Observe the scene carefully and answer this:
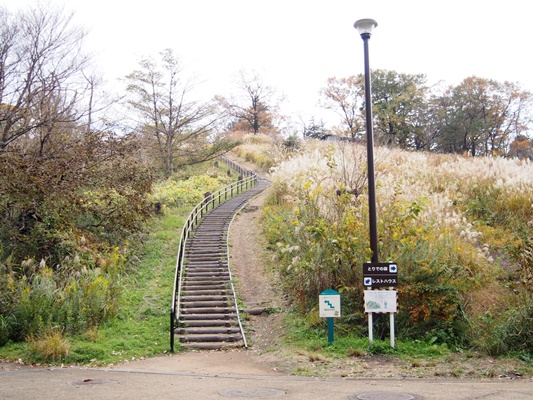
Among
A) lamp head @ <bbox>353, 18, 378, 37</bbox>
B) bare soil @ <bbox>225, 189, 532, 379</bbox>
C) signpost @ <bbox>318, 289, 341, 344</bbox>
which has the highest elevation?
lamp head @ <bbox>353, 18, 378, 37</bbox>

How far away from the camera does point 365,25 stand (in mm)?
11312

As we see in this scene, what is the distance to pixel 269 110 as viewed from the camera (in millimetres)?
64562

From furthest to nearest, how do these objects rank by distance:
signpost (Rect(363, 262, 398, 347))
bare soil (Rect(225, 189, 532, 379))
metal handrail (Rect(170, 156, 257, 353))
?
metal handrail (Rect(170, 156, 257, 353)), signpost (Rect(363, 262, 398, 347)), bare soil (Rect(225, 189, 532, 379))

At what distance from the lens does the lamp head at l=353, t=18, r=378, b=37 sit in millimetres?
11257

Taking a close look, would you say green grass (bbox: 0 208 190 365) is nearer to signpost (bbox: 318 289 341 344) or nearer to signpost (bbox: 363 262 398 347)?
signpost (bbox: 318 289 341 344)

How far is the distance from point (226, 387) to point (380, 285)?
14.0 feet

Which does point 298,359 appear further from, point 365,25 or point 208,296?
point 365,25

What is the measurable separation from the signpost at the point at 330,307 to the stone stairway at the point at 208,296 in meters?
2.76

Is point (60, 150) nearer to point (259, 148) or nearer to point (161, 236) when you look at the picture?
point (161, 236)

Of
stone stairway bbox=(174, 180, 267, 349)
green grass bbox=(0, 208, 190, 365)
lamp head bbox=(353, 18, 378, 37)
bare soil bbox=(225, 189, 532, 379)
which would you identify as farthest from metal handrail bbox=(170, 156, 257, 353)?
lamp head bbox=(353, 18, 378, 37)

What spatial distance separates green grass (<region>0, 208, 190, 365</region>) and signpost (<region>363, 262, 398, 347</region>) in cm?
540

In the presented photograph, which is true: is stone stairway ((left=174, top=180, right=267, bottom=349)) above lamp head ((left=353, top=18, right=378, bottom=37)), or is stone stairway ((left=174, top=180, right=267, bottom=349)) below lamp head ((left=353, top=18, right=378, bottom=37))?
below

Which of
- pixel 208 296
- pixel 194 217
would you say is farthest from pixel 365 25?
pixel 194 217

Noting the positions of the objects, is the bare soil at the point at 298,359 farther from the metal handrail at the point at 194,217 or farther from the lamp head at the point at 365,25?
the lamp head at the point at 365,25
